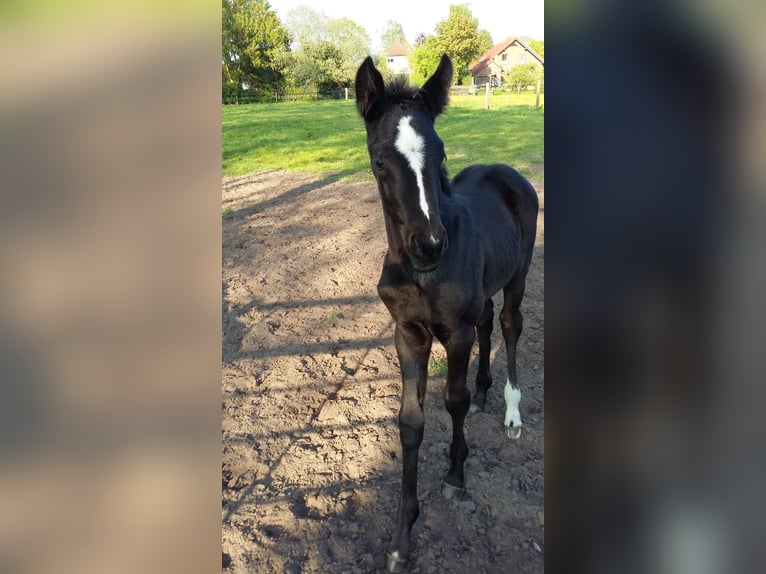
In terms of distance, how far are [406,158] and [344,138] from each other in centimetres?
1451

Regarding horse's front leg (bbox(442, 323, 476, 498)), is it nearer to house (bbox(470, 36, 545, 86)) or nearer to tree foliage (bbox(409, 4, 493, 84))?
tree foliage (bbox(409, 4, 493, 84))

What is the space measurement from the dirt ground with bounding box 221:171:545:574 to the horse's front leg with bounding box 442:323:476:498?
13cm

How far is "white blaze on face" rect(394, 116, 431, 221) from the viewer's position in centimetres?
225

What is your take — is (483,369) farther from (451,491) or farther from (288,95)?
(288,95)

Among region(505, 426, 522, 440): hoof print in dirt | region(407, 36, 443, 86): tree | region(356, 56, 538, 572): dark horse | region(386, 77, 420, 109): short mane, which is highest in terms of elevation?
region(407, 36, 443, 86): tree

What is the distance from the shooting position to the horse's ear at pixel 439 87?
8.54 ft

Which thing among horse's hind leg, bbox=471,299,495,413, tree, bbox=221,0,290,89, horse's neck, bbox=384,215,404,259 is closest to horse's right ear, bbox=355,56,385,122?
horse's neck, bbox=384,215,404,259

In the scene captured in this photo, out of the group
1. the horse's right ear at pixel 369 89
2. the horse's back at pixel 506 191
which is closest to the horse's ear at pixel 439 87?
the horse's right ear at pixel 369 89

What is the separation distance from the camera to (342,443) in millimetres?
3688
